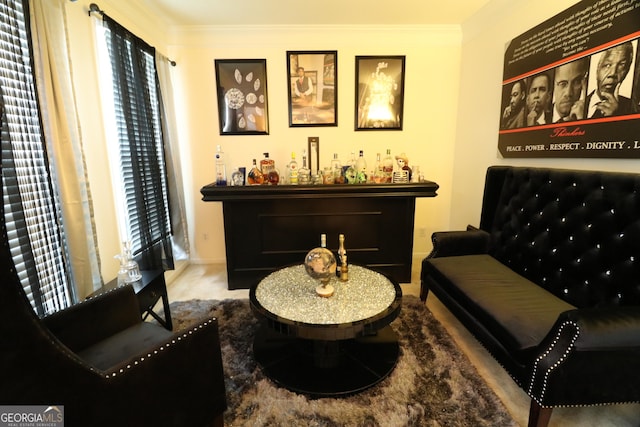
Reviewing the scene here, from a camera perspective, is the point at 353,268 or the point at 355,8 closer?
the point at 353,268

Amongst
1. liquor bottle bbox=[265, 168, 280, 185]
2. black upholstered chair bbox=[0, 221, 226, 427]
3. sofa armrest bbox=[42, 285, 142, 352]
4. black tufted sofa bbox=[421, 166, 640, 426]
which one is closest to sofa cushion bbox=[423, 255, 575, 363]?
black tufted sofa bbox=[421, 166, 640, 426]

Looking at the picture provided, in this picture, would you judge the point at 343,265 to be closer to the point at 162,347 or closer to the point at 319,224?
the point at 319,224

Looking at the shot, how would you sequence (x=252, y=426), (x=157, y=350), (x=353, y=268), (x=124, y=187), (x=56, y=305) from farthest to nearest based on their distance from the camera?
1. (x=124, y=187)
2. (x=353, y=268)
3. (x=56, y=305)
4. (x=252, y=426)
5. (x=157, y=350)

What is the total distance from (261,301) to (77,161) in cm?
138

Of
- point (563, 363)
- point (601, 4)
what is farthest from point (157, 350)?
point (601, 4)

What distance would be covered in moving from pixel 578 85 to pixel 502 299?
4.78 ft

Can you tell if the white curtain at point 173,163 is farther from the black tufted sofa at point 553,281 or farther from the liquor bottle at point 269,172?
the black tufted sofa at point 553,281

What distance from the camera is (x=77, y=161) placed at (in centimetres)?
174

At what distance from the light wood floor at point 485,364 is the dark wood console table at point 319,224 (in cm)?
23

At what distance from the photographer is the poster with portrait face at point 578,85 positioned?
5.24 feet

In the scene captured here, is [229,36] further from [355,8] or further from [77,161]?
[77,161]

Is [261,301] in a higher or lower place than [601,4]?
lower

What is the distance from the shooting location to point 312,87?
3.20 meters

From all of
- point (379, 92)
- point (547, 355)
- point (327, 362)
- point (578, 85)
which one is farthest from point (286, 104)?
point (547, 355)
